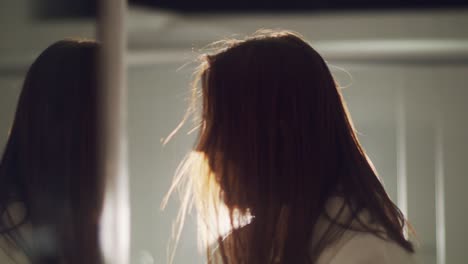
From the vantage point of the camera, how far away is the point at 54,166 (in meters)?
0.77

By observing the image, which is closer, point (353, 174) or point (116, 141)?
point (353, 174)

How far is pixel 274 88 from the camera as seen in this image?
29.8 inches

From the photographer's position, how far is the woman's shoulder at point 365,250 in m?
0.69

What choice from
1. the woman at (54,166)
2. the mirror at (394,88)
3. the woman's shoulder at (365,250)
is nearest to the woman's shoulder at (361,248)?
the woman's shoulder at (365,250)

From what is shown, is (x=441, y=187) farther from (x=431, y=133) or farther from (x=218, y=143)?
(x=218, y=143)

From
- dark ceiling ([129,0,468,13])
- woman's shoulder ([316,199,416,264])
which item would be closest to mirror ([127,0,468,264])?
dark ceiling ([129,0,468,13])

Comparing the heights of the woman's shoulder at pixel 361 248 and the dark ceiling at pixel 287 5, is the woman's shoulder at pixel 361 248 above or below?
below

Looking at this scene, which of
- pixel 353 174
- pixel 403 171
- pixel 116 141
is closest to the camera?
pixel 353 174

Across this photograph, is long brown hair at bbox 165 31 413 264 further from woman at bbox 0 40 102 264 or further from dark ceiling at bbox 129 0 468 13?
dark ceiling at bbox 129 0 468 13

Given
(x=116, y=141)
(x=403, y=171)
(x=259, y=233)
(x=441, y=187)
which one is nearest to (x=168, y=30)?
(x=403, y=171)

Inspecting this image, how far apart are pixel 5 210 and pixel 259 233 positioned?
29 centimetres

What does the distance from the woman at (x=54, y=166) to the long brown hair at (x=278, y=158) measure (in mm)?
140

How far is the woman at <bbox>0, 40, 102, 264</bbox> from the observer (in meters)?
0.75

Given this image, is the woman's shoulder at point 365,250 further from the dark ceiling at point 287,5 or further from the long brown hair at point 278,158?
the dark ceiling at point 287,5
